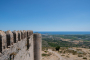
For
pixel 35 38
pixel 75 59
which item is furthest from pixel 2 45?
pixel 75 59

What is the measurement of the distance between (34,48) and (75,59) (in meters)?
10.5

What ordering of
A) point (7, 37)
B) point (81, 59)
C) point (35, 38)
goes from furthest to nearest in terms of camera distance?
point (81, 59) → point (35, 38) → point (7, 37)

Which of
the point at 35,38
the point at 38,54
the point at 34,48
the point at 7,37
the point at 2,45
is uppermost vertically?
the point at 7,37

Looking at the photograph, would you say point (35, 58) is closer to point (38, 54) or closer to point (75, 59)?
point (38, 54)

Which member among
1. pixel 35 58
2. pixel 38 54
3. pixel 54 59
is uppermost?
pixel 38 54

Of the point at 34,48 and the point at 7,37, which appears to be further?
the point at 34,48

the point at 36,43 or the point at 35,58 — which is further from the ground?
the point at 36,43

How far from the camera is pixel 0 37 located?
2.10 meters

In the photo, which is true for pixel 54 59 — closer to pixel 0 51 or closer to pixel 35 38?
pixel 35 38

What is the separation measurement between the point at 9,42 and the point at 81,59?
15.0 metres

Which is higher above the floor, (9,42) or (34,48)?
(9,42)

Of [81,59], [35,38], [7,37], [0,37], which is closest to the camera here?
[0,37]

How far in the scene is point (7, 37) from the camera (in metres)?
2.53

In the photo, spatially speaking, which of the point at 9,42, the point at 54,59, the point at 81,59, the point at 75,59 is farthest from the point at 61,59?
the point at 9,42
